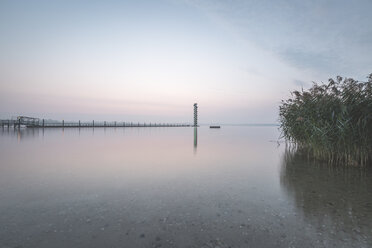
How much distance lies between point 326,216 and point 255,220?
123 centimetres

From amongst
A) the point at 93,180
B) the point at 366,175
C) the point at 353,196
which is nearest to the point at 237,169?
the point at 353,196

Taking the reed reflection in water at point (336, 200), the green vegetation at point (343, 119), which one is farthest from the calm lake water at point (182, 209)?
the green vegetation at point (343, 119)

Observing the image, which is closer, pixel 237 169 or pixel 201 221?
pixel 201 221

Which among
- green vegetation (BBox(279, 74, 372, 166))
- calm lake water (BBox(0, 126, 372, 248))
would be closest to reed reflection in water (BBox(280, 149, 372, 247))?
calm lake water (BBox(0, 126, 372, 248))

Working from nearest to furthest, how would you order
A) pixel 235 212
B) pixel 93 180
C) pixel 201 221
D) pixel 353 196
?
pixel 201 221, pixel 235 212, pixel 353 196, pixel 93 180

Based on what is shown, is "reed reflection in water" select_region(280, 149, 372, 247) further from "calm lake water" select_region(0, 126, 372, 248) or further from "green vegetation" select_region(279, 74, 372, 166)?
"green vegetation" select_region(279, 74, 372, 166)

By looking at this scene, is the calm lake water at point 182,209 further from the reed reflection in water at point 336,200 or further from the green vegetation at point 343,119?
the green vegetation at point 343,119

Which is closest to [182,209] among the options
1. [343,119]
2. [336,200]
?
[336,200]

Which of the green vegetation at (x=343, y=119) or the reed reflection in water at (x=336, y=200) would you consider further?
the green vegetation at (x=343, y=119)

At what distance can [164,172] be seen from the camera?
571 centimetres

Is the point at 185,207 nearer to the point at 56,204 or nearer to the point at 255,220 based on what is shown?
the point at 255,220

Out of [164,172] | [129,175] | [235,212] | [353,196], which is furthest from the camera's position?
[164,172]

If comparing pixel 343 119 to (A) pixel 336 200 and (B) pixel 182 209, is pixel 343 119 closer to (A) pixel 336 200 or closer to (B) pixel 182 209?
(A) pixel 336 200

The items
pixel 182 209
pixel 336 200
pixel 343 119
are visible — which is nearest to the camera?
pixel 182 209
